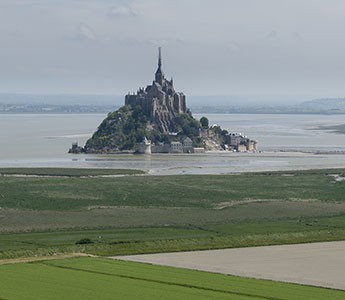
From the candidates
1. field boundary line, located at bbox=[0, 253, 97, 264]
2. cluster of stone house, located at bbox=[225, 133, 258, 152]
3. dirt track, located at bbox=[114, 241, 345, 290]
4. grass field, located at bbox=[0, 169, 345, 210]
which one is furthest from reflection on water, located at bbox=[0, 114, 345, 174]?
field boundary line, located at bbox=[0, 253, 97, 264]

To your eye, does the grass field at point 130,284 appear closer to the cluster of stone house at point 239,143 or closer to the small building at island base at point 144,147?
the small building at island base at point 144,147

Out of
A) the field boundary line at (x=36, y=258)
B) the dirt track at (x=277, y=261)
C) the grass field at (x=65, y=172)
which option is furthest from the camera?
the grass field at (x=65, y=172)

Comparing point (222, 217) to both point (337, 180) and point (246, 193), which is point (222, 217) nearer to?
point (246, 193)

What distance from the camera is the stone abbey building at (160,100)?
395ft

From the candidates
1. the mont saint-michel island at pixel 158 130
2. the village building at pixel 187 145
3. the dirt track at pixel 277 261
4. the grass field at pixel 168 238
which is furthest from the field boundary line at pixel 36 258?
the village building at pixel 187 145

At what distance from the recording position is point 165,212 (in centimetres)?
5469

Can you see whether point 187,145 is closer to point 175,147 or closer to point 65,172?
point 175,147

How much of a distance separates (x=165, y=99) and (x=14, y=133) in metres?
44.9

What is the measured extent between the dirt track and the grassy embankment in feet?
5.55

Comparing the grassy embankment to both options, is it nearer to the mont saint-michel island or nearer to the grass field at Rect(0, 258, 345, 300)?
the grass field at Rect(0, 258, 345, 300)

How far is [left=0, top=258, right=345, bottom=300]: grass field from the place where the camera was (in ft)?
97.1

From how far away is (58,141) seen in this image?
134750mm

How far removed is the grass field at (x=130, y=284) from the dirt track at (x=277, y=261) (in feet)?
4.30

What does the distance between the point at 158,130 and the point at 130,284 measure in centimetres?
8759
